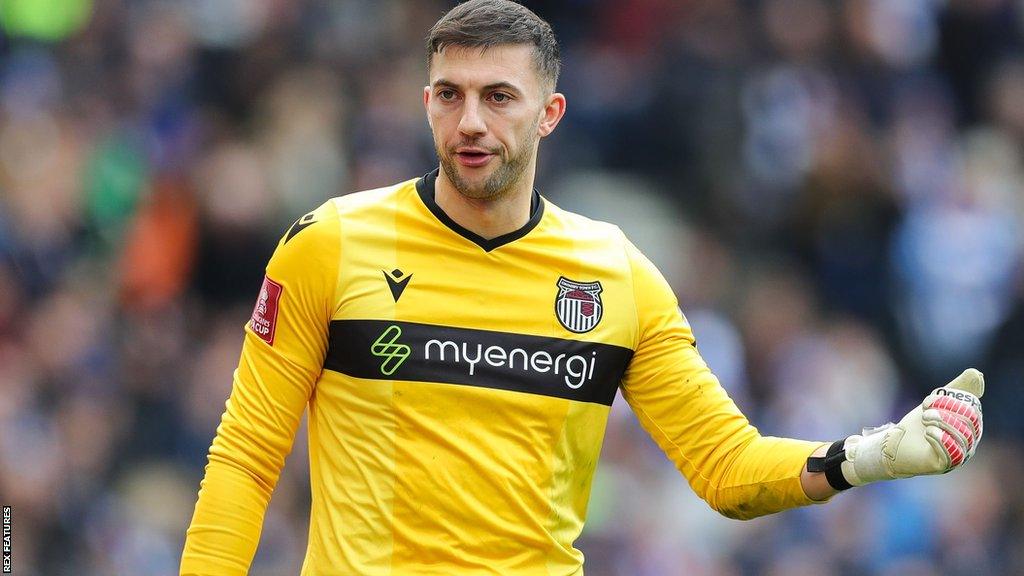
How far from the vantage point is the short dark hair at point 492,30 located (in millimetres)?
4723

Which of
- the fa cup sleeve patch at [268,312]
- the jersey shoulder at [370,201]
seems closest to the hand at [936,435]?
the jersey shoulder at [370,201]

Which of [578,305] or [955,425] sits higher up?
[578,305]

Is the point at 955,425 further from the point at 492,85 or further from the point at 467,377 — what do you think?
the point at 492,85

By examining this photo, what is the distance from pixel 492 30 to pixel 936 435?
5.73ft

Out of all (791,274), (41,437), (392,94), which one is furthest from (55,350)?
(791,274)

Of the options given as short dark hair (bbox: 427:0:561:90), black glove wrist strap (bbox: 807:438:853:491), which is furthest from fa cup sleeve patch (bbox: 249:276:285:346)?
black glove wrist strap (bbox: 807:438:853:491)

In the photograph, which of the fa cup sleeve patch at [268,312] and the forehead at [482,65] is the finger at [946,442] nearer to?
the forehead at [482,65]

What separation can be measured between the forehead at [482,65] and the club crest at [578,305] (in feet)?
2.06

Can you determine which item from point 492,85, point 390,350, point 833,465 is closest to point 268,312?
point 390,350

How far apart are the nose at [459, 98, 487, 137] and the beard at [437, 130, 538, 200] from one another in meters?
0.09

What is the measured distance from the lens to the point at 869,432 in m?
4.54

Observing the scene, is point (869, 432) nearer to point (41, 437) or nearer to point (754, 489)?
point (754, 489)

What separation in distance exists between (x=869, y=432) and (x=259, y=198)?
243 inches

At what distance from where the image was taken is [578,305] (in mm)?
4867
